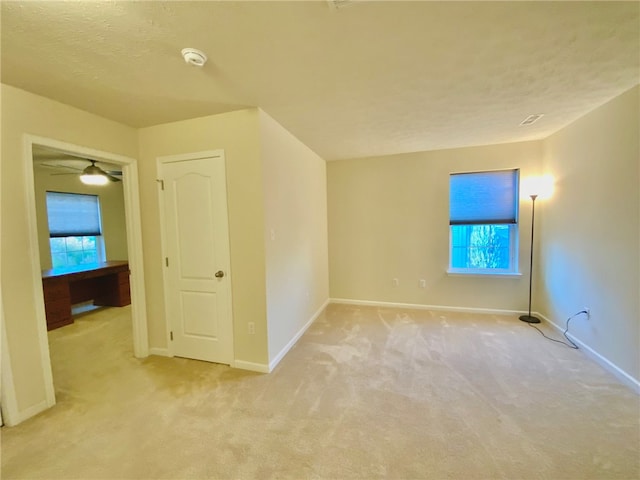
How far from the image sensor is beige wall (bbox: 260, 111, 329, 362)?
8.50 feet

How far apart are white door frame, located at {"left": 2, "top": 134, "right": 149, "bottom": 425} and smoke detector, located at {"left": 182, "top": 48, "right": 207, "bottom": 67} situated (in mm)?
1498

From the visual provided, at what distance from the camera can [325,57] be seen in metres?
1.67

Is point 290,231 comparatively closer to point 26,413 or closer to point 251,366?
point 251,366

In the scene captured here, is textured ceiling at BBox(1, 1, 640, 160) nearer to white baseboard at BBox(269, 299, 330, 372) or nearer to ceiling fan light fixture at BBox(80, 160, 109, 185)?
ceiling fan light fixture at BBox(80, 160, 109, 185)

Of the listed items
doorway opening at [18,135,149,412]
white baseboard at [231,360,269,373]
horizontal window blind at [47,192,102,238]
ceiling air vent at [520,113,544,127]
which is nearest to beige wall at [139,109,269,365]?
white baseboard at [231,360,269,373]

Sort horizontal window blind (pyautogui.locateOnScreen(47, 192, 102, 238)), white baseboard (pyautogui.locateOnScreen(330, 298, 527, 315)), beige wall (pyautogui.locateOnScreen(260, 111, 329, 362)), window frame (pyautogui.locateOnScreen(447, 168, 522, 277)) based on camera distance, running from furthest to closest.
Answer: horizontal window blind (pyautogui.locateOnScreen(47, 192, 102, 238)) < white baseboard (pyautogui.locateOnScreen(330, 298, 527, 315)) < window frame (pyautogui.locateOnScreen(447, 168, 522, 277)) < beige wall (pyautogui.locateOnScreen(260, 111, 329, 362))

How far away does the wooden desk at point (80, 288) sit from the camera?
3674mm

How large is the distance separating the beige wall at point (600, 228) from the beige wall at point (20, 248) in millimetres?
4797

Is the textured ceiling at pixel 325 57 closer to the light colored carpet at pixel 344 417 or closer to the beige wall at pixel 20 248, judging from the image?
the beige wall at pixel 20 248

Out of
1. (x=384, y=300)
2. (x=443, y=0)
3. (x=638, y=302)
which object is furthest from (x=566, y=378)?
(x=443, y=0)

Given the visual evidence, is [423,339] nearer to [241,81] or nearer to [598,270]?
[598,270]

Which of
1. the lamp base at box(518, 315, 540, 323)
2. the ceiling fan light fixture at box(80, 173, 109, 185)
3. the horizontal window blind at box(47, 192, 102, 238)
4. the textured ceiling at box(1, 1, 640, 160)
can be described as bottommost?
the lamp base at box(518, 315, 540, 323)

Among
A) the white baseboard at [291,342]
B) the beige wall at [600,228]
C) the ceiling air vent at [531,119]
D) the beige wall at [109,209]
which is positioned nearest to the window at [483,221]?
the beige wall at [600,228]

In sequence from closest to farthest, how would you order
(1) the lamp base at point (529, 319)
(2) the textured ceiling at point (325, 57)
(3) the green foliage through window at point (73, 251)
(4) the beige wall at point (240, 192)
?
(2) the textured ceiling at point (325, 57) → (4) the beige wall at point (240, 192) → (1) the lamp base at point (529, 319) → (3) the green foliage through window at point (73, 251)
